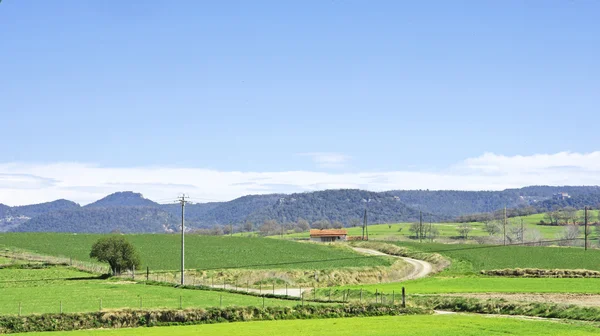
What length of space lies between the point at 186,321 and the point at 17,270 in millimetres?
48293

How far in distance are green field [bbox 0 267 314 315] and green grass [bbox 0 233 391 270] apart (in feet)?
70.7

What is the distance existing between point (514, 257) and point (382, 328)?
278 ft

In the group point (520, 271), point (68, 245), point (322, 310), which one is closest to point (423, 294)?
point (322, 310)

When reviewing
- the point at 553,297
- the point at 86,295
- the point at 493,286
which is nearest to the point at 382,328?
Result: the point at 553,297

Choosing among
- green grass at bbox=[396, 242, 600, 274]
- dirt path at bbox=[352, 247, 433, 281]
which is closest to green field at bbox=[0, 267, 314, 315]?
dirt path at bbox=[352, 247, 433, 281]

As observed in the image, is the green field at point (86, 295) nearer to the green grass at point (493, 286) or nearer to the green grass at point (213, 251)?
the green grass at point (493, 286)

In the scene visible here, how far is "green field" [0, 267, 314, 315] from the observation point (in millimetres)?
62469

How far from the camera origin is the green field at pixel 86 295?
205 ft

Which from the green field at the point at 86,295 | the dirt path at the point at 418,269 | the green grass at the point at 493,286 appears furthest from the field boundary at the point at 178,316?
the dirt path at the point at 418,269

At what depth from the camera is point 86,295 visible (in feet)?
233

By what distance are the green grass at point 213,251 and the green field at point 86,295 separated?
2156 cm

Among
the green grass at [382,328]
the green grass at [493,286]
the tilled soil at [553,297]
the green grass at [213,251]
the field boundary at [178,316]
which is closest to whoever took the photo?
the green grass at [382,328]

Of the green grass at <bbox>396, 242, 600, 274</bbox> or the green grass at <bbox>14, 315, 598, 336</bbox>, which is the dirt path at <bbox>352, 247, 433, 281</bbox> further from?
the green grass at <bbox>14, 315, 598, 336</bbox>

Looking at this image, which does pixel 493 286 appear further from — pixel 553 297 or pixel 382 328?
pixel 382 328
